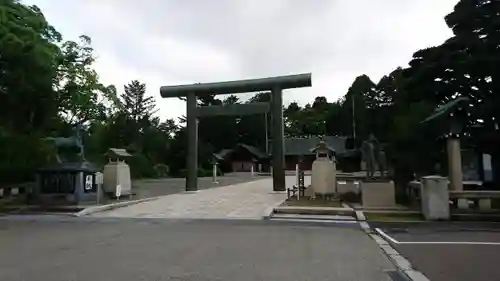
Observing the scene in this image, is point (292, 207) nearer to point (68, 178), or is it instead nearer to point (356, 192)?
point (356, 192)

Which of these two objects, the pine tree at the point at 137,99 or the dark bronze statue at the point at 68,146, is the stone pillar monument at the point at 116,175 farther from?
the pine tree at the point at 137,99

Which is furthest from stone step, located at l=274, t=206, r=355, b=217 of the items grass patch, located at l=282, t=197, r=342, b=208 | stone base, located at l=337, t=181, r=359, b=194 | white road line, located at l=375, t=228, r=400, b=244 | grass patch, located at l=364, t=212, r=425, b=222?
stone base, located at l=337, t=181, r=359, b=194

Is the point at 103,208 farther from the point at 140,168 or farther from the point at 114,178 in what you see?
the point at 140,168

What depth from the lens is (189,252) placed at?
8.45 meters

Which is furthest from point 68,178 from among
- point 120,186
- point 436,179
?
point 436,179

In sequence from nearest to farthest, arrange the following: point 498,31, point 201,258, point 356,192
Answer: point 201,258, point 498,31, point 356,192

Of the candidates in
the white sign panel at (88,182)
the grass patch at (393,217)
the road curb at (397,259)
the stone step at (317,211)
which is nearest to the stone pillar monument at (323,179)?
the stone step at (317,211)

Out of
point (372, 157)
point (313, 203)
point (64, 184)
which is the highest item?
point (372, 157)

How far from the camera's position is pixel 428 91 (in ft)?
63.6

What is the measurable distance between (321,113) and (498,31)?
68494 millimetres

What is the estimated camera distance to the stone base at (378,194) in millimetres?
17219

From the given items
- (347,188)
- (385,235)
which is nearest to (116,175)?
(347,188)

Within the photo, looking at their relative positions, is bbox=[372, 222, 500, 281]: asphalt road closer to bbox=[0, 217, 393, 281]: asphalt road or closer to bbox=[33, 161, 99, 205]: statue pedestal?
bbox=[0, 217, 393, 281]: asphalt road

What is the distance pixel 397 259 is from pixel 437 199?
6.39 meters
